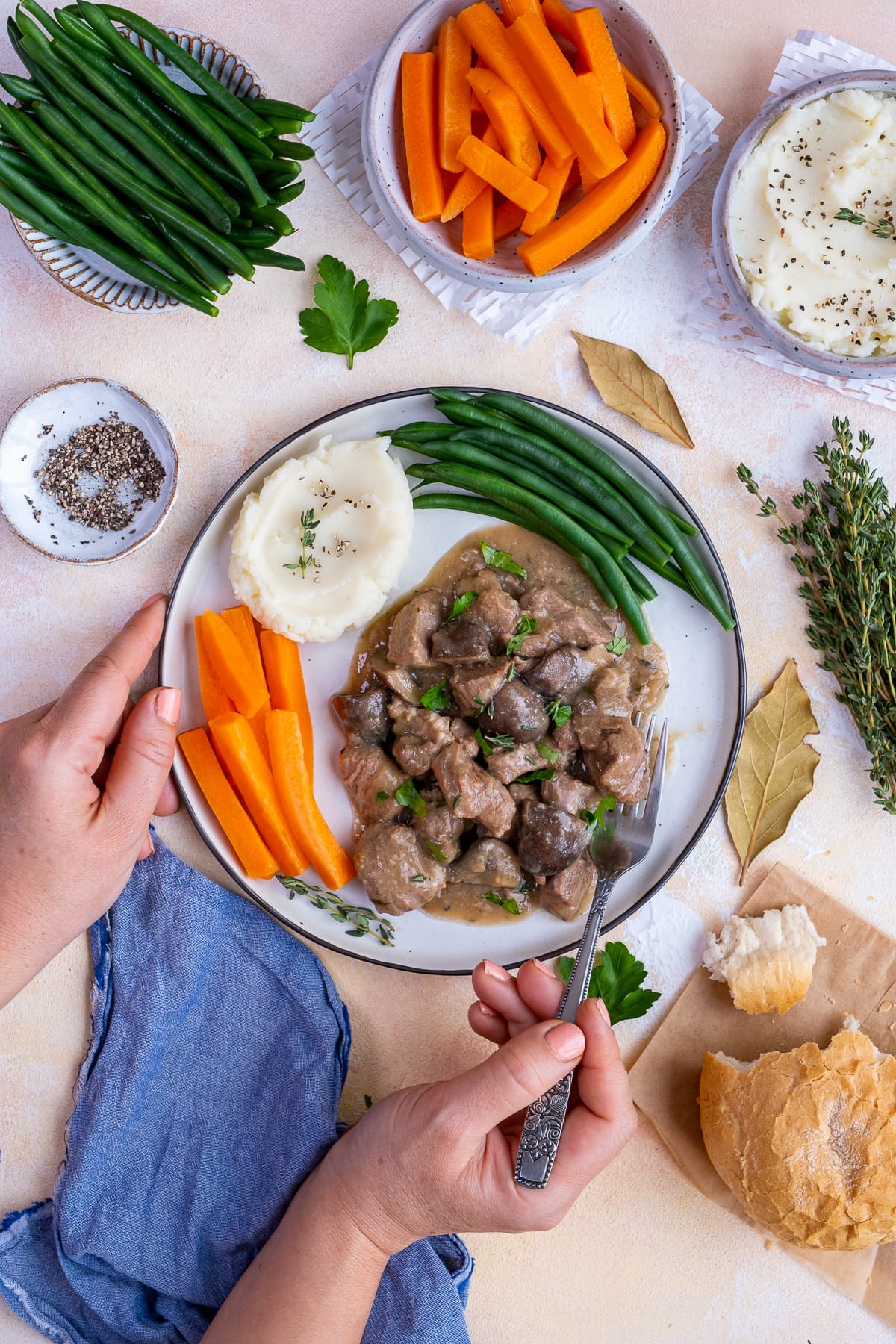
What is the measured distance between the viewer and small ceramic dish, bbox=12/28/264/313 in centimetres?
352

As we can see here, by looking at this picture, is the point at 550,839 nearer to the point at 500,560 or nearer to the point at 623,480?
the point at 500,560

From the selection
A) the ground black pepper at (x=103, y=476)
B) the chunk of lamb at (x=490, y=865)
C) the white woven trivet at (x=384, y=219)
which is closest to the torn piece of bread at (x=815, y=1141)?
the chunk of lamb at (x=490, y=865)

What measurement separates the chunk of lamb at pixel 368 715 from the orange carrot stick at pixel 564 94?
2.12 metres

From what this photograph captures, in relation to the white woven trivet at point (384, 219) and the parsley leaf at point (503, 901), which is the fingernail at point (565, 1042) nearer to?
the parsley leaf at point (503, 901)

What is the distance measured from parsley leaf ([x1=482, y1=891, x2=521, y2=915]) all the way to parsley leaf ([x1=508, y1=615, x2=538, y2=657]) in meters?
0.97

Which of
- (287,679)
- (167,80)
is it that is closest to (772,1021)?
(287,679)

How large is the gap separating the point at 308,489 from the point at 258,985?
2.03 m

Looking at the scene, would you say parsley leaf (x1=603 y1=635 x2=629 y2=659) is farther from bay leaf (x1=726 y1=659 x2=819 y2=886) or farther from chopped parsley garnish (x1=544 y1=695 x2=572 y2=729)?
bay leaf (x1=726 y1=659 x2=819 y2=886)

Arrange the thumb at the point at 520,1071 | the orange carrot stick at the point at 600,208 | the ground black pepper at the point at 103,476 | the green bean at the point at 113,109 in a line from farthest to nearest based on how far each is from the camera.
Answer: the ground black pepper at the point at 103,476 → the orange carrot stick at the point at 600,208 → the green bean at the point at 113,109 → the thumb at the point at 520,1071

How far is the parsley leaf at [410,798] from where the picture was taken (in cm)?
376

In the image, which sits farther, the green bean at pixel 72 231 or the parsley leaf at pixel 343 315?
the parsley leaf at pixel 343 315

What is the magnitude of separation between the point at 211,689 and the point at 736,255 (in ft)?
8.72

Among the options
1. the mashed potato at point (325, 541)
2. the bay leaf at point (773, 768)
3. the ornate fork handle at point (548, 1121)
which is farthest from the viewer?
the bay leaf at point (773, 768)

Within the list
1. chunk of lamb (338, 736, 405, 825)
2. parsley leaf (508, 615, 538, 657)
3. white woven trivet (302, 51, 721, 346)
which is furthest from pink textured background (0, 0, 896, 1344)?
parsley leaf (508, 615, 538, 657)
